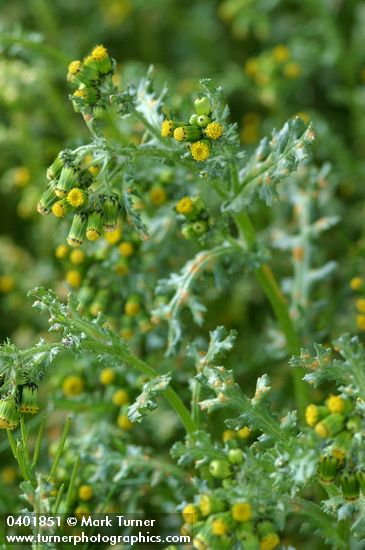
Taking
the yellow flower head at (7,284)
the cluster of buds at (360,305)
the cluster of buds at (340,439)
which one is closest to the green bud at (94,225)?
the cluster of buds at (340,439)

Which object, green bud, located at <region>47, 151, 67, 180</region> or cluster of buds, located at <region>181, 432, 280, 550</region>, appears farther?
green bud, located at <region>47, 151, 67, 180</region>

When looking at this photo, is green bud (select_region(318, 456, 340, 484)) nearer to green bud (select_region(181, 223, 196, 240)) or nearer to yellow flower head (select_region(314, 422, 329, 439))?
yellow flower head (select_region(314, 422, 329, 439))

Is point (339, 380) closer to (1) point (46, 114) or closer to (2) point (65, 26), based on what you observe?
(1) point (46, 114)

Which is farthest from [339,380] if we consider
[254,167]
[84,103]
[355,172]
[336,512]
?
[355,172]

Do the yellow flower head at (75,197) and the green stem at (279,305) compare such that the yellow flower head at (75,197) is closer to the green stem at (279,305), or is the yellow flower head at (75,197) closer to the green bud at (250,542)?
the green stem at (279,305)

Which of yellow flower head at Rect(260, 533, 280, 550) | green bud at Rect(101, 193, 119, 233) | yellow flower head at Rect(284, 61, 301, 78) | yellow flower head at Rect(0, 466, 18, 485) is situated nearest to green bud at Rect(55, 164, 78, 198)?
green bud at Rect(101, 193, 119, 233)
